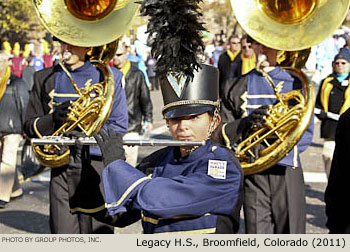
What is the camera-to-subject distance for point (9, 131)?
309 inches

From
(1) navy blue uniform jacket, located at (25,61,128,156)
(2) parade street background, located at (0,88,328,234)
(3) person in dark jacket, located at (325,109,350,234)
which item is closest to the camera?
(3) person in dark jacket, located at (325,109,350,234)

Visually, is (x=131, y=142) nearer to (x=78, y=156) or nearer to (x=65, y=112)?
(x=78, y=156)

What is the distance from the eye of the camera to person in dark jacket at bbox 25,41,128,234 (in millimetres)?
4609

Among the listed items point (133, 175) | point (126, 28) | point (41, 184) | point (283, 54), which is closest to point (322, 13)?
point (283, 54)

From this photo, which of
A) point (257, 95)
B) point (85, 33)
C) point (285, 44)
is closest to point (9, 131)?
point (85, 33)

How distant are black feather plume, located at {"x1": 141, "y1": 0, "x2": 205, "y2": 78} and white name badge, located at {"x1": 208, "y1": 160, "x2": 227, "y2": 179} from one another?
391mm

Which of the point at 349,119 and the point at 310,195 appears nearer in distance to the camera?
the point at 349,119

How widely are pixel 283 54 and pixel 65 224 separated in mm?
2044

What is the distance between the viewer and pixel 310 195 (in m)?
7.75

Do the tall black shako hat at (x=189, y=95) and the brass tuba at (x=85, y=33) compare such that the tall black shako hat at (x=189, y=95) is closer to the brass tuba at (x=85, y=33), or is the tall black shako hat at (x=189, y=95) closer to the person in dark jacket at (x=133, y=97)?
the brass tuba at (x=85, y=33)

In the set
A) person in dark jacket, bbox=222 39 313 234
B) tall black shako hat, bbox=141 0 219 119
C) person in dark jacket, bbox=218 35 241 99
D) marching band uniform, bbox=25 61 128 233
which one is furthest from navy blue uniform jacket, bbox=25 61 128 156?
person in dark jacket, bbox=218 35 241 99

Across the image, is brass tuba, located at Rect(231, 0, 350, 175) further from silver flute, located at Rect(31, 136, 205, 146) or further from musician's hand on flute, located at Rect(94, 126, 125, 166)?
musician's hand on flute, located at Rect(94, 126, 125, 166)

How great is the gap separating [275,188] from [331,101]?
316 cm

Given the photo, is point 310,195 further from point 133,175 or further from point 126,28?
point 133,175
